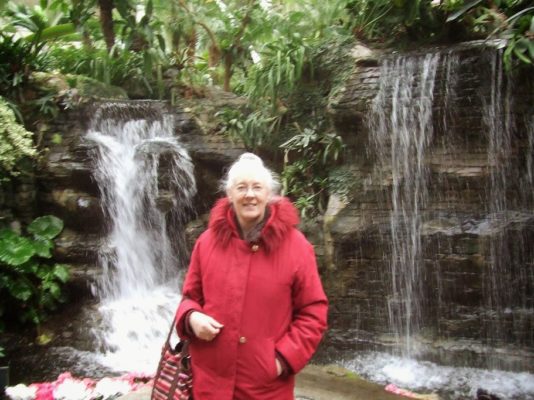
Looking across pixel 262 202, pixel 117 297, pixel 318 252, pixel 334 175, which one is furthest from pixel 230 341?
pixel 117 297

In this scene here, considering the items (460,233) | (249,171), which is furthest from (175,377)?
(460,233)

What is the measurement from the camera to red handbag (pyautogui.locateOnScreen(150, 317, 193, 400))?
6.23ft

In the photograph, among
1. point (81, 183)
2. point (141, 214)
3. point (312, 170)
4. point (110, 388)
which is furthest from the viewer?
point (141, 214)

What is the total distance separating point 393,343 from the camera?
539cm

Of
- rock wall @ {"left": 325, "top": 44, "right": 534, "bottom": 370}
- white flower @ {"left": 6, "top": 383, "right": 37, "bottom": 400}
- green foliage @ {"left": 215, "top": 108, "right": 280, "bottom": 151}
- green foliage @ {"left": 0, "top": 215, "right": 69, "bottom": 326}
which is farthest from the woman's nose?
green foliage @ {"left": 215, "top": 108, "right": 280, "bottom": 151}

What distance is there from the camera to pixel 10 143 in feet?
20.0

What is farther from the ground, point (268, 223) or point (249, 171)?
point (249, 171)

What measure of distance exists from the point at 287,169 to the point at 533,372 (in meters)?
3.63

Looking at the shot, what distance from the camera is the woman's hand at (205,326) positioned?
1.78 metres

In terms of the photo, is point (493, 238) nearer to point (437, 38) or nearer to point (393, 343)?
point (393, 343)

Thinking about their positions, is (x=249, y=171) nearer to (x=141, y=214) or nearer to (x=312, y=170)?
(x=312, y=170)

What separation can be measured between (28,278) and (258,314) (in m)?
5.40

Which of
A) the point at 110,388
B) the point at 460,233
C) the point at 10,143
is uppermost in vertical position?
the point at 10,143

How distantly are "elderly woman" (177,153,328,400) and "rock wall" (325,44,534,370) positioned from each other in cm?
382
